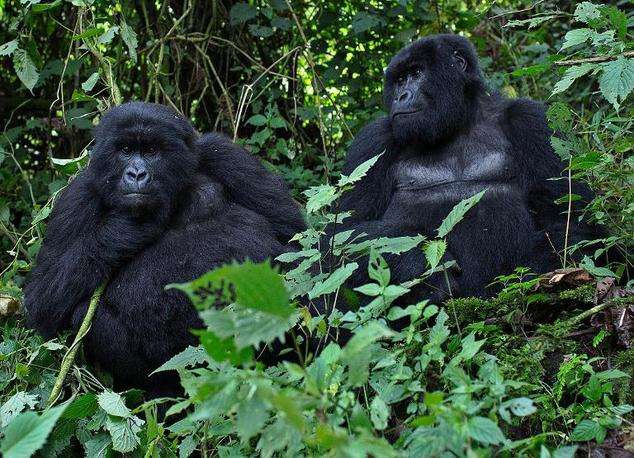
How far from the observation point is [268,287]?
195 centimetres

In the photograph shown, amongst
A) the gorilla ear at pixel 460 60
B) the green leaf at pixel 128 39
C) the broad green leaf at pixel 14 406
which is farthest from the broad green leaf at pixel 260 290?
the green leaf at pixel 128 39

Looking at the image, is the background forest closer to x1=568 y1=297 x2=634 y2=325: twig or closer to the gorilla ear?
x1=568 y1=297 x2=634 y2=325: twig

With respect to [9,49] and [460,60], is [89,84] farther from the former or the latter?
[460,60]

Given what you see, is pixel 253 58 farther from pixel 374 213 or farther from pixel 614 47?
pixel 614 47

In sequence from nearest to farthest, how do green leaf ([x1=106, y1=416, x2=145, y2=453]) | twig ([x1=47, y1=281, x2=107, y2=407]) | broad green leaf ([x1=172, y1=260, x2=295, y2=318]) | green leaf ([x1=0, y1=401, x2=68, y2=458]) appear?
green leaf ([x1=0, y1=401, x2=68, y2=458])
broad green leaf ([x1=172, y1=260, x2=295, y2=318])
green leaf ([x1=106, y1=416, x2=145, y2=453])
twig ([x1=47, y1=281, x2=107, y2=407])

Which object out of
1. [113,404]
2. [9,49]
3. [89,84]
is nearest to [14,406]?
[113,404]

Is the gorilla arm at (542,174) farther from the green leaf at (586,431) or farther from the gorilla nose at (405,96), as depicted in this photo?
the green leaf at (586,431)

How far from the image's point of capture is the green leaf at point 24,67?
4844 mm

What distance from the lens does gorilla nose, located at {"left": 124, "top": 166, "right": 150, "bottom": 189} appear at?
3852 mm

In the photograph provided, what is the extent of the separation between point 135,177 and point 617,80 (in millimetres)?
2029

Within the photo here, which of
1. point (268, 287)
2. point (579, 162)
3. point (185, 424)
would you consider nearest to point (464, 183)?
point (579, 162)

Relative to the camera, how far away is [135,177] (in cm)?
386

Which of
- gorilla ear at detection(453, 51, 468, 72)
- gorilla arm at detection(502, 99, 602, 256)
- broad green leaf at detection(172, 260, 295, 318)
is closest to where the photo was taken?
broad green leaf at detection(172, 260, 295, 318)

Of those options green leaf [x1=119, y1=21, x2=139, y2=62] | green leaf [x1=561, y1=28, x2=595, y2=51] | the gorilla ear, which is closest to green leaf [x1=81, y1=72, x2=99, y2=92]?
green leaf [x1=119, y1=21, x2=139, y2=62]
